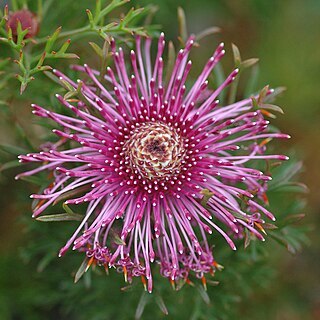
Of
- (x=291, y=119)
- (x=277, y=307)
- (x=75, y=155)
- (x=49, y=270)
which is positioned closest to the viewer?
(x=75, y=155)

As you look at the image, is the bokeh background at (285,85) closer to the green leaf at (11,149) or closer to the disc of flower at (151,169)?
the green leaf at (11,149)

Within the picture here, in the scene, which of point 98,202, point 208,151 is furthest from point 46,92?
point 208,151

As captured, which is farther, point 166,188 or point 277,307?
point 277,307

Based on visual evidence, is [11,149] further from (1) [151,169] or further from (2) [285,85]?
(2) [285,85]

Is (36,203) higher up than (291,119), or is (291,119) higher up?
(291,119)

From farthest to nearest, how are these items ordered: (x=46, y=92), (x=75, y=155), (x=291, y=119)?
(x=291, y=119) < (x=46, y=92) < (x=75, y=155)

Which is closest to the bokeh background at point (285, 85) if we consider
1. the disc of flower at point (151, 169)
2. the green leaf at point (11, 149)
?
the green leaf at point (11, 149)

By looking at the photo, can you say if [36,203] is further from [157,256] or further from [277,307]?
[277,307]
